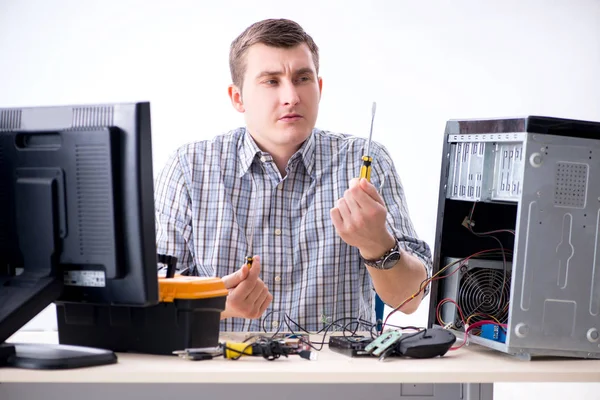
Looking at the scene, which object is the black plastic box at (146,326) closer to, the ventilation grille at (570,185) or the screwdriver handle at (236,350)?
the screwdriver handle at (236,350)

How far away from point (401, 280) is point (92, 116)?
3.12 feet

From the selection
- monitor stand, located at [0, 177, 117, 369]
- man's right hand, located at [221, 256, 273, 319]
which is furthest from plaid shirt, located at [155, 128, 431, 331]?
monitor stand, located at [0, 177, 117, 369]

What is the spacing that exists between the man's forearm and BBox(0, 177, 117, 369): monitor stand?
83cm

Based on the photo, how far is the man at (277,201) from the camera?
2.01 metres

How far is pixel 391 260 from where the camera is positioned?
1.73 metres

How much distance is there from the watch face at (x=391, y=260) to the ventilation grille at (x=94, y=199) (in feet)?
2.43

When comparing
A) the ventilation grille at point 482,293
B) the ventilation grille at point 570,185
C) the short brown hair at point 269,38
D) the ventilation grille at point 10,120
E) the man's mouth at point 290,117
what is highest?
the short brown hair at point 269,38

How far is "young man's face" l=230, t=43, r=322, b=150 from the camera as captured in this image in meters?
2.00

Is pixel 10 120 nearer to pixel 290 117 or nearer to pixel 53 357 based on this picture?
pixel 53 357

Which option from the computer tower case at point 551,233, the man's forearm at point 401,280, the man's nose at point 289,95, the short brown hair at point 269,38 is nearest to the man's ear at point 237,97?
the short brown hair at point 269,38

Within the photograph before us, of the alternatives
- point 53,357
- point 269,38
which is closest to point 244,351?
point 53,357

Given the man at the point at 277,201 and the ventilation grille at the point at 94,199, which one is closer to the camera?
the ventilation grille at the point at 94,199

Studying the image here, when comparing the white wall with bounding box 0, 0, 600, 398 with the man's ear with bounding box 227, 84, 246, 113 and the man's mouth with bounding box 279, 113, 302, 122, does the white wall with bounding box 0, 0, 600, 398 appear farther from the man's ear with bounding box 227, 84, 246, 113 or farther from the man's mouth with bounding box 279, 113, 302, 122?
the man's mouth with bounding box 279, 113, 302, 122

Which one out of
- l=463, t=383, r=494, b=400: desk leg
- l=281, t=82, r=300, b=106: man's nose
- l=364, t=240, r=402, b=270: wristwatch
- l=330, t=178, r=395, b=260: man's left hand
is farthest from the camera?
l=281, t=82, r=300, b=106: man's nose
